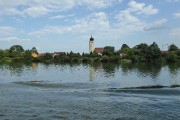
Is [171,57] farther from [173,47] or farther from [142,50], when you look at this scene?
[173,47]

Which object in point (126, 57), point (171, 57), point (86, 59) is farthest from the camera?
point (86, 59)

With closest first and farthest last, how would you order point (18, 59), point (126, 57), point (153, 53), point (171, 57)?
1. point (171, 57)
2. point (153, 53)
3. point (126, 57)
4. point (18, 59)

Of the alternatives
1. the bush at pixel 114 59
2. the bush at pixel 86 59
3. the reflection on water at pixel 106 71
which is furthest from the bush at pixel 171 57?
the reflection on water at pixel 106 71

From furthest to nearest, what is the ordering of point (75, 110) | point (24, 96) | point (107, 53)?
point (107, 53) < point (24, 96) < point (75, 110)

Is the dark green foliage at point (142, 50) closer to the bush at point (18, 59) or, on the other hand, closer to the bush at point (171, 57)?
the bush at point (171, 57)

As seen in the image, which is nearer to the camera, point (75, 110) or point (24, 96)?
point (75, 110)

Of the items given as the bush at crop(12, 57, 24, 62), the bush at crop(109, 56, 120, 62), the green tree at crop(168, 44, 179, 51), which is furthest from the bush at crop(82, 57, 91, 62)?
the green tree at crop(168, 44, 179, 51)

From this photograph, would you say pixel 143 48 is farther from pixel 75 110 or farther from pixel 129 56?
pixel 75 110

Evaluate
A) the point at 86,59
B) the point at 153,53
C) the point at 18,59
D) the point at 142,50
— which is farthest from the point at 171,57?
the point at 18,59

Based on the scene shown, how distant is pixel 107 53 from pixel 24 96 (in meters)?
149

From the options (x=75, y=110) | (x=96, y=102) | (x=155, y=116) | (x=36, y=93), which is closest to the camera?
(x=155, y=116)

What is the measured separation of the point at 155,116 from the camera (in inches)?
932

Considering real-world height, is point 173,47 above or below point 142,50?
above

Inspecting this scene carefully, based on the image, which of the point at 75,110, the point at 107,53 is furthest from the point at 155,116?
the point at 107,53
